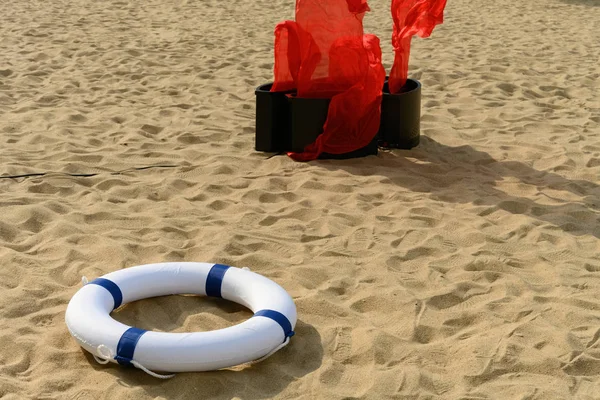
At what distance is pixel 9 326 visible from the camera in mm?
3174

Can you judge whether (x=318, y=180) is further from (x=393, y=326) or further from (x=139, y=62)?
(x=139, y=62)

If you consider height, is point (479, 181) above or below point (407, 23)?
below

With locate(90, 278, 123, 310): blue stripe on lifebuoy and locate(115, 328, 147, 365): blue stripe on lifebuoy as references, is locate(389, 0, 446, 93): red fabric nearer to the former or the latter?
locate(90, 278, 123, 310): blue stripe on lifebuoy

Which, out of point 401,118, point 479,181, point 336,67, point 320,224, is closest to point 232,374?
point 320,224

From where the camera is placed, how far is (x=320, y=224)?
4.25m

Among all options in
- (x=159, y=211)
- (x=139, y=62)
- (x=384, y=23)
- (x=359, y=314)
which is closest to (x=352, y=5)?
(x=159, y=211)

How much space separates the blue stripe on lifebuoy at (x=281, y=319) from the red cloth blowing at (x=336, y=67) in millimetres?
2240

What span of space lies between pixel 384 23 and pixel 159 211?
658cm

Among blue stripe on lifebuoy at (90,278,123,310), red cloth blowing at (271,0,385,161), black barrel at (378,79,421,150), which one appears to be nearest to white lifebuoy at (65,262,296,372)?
blue stripe on lifebuoy at (90,278,123,310)

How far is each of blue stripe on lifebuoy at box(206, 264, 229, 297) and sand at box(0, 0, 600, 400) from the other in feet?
0.22

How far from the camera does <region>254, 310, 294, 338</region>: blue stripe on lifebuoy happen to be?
301 cm

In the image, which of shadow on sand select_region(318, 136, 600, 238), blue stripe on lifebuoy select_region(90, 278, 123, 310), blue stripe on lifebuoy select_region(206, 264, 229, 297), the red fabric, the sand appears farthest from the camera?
the red fabric

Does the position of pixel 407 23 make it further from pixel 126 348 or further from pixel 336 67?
pixel 126 348

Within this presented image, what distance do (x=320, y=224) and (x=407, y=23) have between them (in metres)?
1.66
